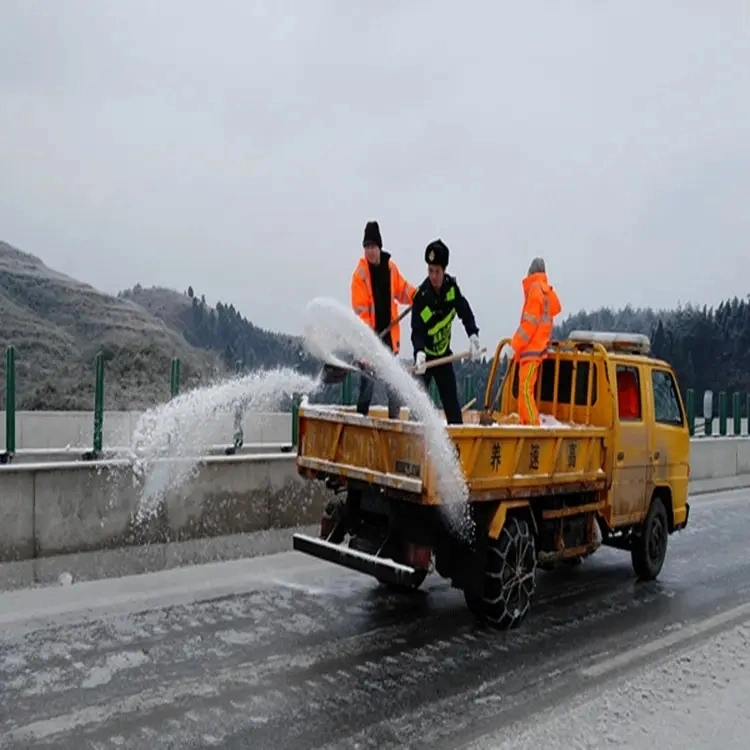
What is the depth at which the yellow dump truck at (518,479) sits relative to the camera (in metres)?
6.63

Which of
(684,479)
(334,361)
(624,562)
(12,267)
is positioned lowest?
(624,562)

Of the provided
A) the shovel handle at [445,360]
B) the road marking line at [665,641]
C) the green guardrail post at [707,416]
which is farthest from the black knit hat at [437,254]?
the green guardrail post at [707,416]

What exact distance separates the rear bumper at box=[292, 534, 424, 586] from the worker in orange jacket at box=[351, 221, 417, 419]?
1398mm

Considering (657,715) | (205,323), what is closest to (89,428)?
(657,715)

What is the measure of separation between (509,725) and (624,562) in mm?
5677

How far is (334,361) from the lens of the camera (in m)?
7.17

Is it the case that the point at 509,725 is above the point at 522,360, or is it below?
below

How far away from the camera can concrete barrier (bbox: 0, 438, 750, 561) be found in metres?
8.60

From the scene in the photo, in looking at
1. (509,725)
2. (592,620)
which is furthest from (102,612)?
(592,620)

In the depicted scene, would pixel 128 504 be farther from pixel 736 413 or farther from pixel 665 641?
pixel 736 413

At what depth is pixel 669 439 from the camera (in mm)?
9383

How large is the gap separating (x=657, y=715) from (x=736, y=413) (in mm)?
19552

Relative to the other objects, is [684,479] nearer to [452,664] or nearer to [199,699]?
[452,664]

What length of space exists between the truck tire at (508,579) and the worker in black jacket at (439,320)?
1252 mm
